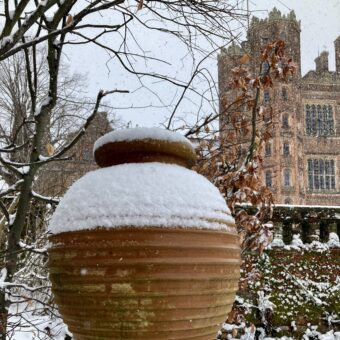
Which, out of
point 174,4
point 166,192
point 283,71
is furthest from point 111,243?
point 283,71

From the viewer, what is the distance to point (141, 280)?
123cm

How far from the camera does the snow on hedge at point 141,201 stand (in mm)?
1292

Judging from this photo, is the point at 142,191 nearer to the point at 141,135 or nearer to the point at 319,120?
the point at 141,135

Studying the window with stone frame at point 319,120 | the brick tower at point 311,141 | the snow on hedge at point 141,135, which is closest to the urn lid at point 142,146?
the snow on hedge at point 141,135

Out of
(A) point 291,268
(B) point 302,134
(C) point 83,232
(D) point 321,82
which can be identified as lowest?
(A) point 291,268

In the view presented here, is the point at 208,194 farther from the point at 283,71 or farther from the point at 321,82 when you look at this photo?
the point at 321,82

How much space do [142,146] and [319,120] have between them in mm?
35425

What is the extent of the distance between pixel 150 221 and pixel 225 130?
2222 millimetres

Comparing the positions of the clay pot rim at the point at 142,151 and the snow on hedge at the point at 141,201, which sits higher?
the clay pot rim at the point at 142,151

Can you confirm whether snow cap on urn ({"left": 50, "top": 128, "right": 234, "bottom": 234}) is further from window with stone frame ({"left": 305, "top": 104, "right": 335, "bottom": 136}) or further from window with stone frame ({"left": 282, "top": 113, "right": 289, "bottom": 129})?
window with stone frame ({"left": 305, "top": 104, "right": 335, "bottom": 136})

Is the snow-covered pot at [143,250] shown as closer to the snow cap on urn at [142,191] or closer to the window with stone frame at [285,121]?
the snow cap on urn at [142,191]

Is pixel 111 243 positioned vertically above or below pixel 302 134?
below

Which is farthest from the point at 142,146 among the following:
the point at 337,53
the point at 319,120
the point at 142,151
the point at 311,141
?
the point at 337,53

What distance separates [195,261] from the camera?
1.27 metres
